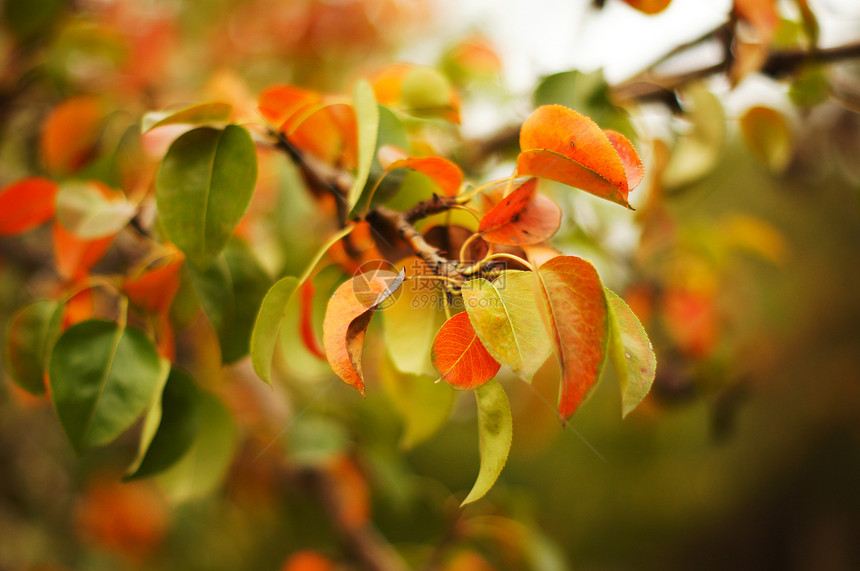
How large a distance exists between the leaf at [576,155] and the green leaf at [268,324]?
0.42 ft

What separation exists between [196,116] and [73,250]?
16cm

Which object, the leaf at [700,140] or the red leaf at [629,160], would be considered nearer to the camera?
the red leaf at [629,160]

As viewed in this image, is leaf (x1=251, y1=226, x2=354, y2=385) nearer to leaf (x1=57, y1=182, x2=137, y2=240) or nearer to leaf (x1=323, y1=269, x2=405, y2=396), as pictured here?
leaf (x1=323, y1=269, x2=405, y2=396)

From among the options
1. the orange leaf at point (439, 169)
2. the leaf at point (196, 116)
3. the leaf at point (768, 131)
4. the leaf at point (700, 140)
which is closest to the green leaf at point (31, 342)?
the leaf at point (196, 116)

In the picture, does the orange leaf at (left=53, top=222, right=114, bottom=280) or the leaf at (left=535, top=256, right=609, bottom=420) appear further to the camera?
the orange leaf at (left=53, top=222, right=114, bottom=280)

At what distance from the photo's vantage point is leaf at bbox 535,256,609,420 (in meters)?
0.18

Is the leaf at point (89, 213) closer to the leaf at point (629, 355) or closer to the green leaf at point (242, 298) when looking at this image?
the green leaf at point (242, 298)

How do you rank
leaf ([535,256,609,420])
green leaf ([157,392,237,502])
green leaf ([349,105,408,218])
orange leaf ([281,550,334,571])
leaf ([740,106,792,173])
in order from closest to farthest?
1. leaf ([535,256,609,420])
2. green leaf ([349,105,408,218])
3. green leaf ([157,392,237,502])
4. leaf ([740,106,792,173])
5. orange leaf ([281,550,334,571])

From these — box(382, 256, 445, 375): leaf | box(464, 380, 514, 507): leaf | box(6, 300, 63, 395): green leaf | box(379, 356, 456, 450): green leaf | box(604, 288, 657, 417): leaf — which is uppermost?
box(604, 288, 657, 417): leaf

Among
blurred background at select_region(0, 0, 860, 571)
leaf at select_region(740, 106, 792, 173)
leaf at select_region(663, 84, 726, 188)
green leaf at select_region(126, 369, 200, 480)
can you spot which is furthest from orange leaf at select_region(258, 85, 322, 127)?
leaf at select_region(740, 106, 792, 173)

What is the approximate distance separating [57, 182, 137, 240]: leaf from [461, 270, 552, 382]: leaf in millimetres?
244

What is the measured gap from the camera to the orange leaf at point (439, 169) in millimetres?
266

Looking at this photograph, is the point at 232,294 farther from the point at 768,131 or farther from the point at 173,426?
the point at 768,131

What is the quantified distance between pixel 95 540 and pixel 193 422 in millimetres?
1202
